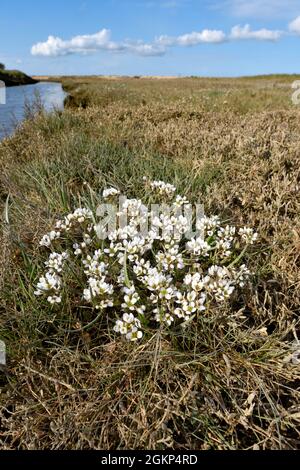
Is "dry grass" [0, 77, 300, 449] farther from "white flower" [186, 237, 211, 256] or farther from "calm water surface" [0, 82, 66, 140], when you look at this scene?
"calm water surface" [0, 82, 66, 140]

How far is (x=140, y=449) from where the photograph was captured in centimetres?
187

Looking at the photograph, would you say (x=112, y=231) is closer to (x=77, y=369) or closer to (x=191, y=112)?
(x=77, y=369)

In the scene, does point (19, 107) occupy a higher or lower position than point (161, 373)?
higher

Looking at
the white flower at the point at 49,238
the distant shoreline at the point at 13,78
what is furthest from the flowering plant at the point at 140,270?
the distant shoreline at the point at 13,78

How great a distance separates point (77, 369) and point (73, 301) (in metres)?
0.44

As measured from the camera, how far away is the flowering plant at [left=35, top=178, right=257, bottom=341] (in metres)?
2.14

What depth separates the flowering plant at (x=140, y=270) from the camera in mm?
2143

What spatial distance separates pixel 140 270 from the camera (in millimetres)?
2293

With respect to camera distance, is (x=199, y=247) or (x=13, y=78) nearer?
(x=199, y=247)

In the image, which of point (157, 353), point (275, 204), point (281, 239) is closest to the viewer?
point (157, 353)

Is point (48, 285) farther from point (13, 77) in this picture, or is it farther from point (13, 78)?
point (13, 77)

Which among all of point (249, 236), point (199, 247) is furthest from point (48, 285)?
point (249, 236)

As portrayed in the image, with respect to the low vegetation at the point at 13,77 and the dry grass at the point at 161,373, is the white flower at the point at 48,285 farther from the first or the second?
the low vegetation at the point at 13,77
